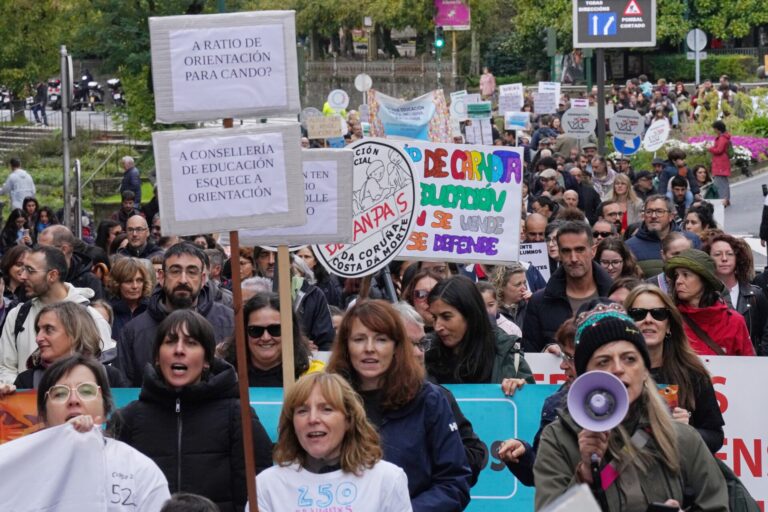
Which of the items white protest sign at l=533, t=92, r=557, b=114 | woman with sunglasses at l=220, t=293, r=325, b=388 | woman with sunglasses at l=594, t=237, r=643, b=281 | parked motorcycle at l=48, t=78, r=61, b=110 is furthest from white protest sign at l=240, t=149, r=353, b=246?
parked motorcycle at l=48, t=78, r=61, b=110

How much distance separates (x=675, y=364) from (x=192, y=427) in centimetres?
204

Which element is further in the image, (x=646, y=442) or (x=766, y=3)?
(x=766, y=3)

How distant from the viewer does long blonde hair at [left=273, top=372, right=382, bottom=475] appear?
18.0 feet

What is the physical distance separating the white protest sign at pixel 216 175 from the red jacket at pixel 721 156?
24.3 m

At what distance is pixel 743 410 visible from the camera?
8484 mm

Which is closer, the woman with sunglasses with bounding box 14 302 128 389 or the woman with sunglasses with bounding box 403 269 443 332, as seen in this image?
the woman with sunglasses with bounding box 14 302 128 389

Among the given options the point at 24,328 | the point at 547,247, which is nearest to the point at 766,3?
the point at 547,247

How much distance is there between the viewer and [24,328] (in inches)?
352

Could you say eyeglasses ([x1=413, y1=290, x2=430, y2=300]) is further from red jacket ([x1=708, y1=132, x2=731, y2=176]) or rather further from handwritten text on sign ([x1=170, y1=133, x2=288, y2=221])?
red jacket ([x1=708, y1=132, x2=731, y2=176])

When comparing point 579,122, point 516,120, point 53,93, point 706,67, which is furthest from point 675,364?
point 706,67

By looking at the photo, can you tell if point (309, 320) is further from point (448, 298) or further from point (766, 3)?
point (766, 3)

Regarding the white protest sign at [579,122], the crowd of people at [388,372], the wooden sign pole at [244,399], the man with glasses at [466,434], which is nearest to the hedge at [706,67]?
the white protest sign at [579,122]

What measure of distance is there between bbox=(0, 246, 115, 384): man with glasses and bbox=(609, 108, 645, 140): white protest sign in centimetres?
1728

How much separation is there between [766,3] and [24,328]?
191 feet
